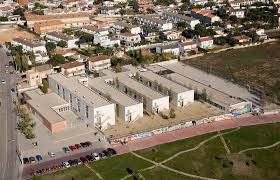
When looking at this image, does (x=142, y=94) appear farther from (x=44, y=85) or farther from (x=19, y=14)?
(x=19, y=14)

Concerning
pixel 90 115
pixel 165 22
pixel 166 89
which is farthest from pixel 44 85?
pixel 165 22

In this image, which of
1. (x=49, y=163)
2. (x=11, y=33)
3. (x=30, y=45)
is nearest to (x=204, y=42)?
(x=30, y=45)

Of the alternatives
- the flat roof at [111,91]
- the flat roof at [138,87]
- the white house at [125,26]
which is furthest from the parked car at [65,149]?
the white house at [125,26]

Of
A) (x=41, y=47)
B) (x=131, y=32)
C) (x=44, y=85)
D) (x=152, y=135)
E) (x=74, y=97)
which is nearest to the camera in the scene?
(x=152, y=135)

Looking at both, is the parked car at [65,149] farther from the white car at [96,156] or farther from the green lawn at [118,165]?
the green lawn at [118,165]

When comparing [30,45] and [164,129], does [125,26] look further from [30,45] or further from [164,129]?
[164,129]

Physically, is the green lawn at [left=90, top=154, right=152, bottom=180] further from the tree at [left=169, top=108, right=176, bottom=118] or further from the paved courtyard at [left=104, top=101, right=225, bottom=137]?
the tree at [left=169, top=108, right=176, bottom=118]
